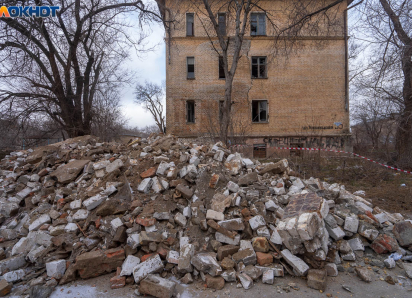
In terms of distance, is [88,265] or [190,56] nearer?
[88,265]

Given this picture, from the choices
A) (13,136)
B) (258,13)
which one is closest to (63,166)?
(13,136)

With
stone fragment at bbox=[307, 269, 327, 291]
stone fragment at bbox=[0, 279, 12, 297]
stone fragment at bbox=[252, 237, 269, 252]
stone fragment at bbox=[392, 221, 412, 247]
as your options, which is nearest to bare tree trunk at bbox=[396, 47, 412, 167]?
stone fragment at bbox=[392, 221, 412, 247]

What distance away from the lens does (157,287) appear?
8.36ft

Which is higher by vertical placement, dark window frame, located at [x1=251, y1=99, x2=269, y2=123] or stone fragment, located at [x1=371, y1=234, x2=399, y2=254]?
dark window frame, located at [x1=251, y1=99, x2=269, y2=123]

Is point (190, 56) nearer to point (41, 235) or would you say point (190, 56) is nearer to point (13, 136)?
point (13, 136)

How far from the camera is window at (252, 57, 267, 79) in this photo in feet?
48.5

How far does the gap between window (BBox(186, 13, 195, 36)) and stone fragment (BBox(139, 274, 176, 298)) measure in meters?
14.9

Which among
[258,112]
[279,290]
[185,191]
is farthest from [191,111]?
[279,290]

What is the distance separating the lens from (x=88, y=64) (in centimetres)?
1006

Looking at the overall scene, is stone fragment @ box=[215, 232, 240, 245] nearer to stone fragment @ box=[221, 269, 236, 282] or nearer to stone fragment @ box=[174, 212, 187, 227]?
stone fragment @ box=[221, 269, 236, 282]

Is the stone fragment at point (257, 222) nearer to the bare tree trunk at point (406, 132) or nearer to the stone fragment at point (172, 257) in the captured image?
the stone fragment at point (172, 257)

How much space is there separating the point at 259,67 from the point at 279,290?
14.2 meters

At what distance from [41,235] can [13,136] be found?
25.9 ft

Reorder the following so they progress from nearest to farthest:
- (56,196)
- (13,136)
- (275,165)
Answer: (56,196) → (275,165) → (13,136)
